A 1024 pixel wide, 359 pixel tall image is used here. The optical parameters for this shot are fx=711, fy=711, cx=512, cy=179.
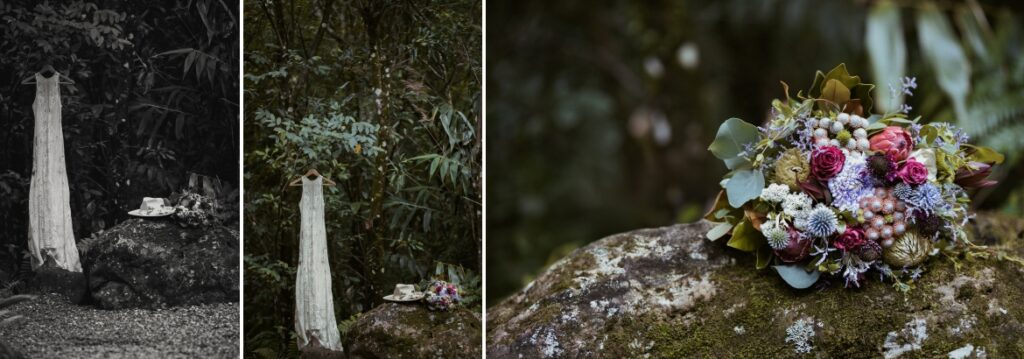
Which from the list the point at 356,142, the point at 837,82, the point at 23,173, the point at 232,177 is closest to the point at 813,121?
the point at 837,82

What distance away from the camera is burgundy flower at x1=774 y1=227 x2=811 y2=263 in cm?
177

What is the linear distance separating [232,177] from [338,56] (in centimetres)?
55

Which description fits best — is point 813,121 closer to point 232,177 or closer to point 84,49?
point 232,177

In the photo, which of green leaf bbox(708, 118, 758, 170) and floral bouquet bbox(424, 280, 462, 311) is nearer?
green leaf bbox(708, 118, 758, 170)

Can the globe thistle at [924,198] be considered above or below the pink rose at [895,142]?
below

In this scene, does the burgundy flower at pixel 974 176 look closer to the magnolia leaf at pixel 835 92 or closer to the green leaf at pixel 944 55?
the magnolia leaf at pixel 835 92

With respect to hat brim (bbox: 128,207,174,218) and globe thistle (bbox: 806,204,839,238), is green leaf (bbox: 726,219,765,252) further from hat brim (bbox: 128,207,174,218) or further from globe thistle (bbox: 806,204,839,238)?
hat brim (bbox: 128,207,174,218)

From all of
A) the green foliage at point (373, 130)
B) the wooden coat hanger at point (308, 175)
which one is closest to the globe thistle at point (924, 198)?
the green foliage at point (373, 130)

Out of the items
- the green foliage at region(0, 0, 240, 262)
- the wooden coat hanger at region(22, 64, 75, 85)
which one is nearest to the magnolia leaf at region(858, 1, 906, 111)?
the green foliage at region(0, 0, 240, 262)

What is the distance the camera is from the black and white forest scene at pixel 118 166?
2.32 meters

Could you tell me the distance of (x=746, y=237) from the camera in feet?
6.10

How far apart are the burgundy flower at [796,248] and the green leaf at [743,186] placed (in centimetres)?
13

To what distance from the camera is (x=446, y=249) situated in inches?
86.4

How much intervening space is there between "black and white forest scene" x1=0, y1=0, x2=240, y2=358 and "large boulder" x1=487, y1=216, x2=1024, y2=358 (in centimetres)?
106
